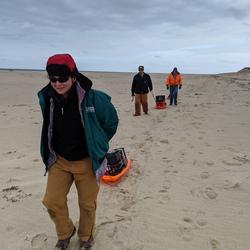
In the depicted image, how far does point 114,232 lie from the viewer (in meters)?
4.32

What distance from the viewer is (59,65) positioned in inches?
130

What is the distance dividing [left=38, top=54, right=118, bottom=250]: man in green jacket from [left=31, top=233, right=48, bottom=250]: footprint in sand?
0.38 m

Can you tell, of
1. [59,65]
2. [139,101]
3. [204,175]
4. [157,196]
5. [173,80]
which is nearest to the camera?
[59,65]

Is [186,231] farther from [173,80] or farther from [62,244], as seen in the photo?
[173,80]

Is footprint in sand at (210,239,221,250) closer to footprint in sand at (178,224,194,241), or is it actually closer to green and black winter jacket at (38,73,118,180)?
footprint in sand at (178,224,194,241)

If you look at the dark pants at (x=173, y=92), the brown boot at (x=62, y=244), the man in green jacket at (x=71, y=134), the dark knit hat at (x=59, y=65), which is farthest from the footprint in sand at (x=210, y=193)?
the dark pants at (x=173, y=92)

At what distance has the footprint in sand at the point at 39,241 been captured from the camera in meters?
4.06

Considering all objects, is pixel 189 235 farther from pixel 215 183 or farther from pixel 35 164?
pixel 35 164

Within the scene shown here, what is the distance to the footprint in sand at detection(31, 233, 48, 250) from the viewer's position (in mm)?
4064

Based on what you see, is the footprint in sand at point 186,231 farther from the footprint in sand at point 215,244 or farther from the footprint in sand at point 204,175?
the footprint in sand at point 204,175

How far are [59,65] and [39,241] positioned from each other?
2071mm

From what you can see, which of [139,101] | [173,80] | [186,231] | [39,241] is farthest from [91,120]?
[173,80]

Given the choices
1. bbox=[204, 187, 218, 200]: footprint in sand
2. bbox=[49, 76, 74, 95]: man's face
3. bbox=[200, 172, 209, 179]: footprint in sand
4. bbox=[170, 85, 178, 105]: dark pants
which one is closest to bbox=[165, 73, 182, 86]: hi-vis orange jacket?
bbox=[170, 85, 178, 105]: dark pants

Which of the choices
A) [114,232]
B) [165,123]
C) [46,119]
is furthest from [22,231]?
[165,123]
